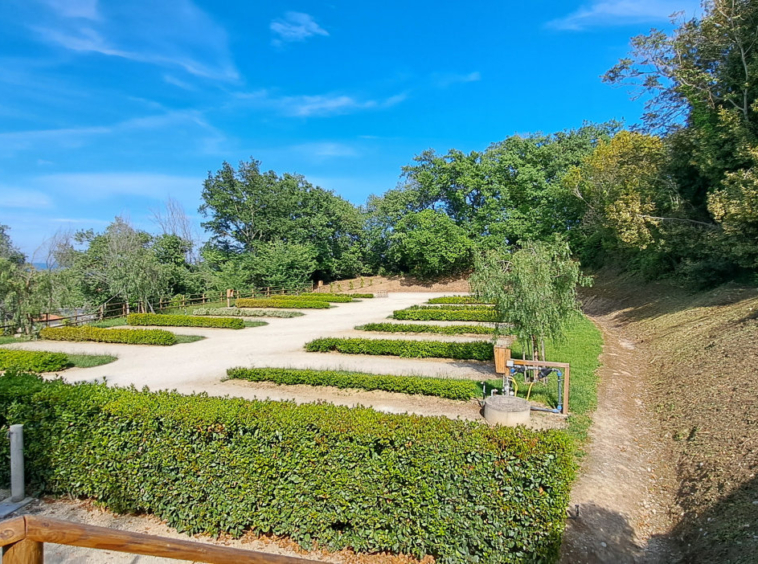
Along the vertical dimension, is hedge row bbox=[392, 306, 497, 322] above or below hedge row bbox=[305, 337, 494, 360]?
above

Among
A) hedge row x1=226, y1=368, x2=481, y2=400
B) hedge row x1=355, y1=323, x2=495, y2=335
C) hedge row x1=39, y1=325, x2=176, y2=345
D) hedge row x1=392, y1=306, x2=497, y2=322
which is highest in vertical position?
hedge row x1=39, y1=325, x2=176, y2=345

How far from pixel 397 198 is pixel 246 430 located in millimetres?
38705

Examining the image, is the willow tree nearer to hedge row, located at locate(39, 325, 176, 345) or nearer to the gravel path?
the gravel path

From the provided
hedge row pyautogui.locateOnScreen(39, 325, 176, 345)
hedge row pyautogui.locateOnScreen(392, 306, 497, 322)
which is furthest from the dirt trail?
hedge row pyautogui.locateOnScreen(39, 325, 176, 345)

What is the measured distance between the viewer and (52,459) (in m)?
4.88

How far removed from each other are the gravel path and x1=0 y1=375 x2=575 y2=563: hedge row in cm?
261

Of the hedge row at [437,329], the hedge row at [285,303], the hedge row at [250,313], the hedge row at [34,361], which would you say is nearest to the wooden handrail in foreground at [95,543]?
the hedge row at [34,361]

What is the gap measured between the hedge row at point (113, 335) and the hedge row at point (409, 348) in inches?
217

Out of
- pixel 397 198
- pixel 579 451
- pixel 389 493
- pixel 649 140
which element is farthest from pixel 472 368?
pixel 397 198

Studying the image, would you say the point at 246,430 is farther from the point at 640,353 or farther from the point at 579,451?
the point at 640,353

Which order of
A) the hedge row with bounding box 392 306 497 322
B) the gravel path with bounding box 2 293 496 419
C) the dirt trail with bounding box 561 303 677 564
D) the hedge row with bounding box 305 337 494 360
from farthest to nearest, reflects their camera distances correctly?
the hedge row with bounding box 392 306 497 322
the hedge row with bounding box 305 337 494 360
the gravel path with bounding box 2 293 496 419
the dirt trail with bounding box 561 303 677 564

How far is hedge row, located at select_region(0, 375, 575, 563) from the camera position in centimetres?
365

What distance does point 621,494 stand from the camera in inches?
195

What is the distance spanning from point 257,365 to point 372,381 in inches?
152
